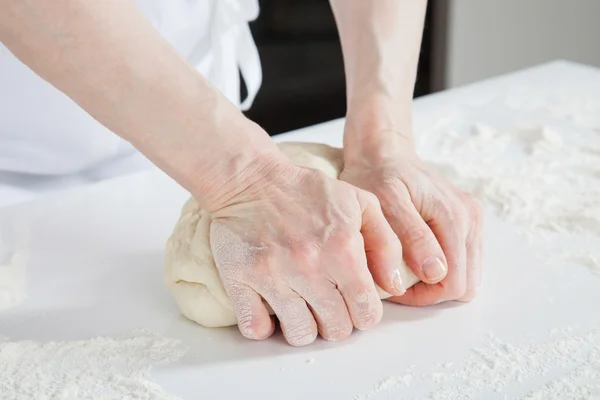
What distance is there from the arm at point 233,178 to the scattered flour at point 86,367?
114 mm

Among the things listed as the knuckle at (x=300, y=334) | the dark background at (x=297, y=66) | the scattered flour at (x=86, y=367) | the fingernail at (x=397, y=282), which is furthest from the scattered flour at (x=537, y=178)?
the dark background at (x=297, y=66)

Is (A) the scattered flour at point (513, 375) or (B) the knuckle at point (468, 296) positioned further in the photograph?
(B) the knuckle at point (468, 296)

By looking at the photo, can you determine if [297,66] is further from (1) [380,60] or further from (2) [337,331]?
(2) [337,331]

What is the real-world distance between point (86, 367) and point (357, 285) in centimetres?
31

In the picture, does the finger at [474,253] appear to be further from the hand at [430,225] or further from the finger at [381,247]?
the finger at [381,247]

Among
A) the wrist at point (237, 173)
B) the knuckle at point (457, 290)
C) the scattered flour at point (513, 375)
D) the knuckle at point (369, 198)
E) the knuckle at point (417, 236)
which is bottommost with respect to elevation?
the scattered flour at point (513, 375)

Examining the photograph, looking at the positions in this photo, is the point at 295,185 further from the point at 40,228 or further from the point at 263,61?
the point at 263,61

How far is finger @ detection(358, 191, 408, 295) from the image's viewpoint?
924mm

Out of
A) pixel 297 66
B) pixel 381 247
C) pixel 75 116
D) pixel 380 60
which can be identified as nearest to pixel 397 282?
pixel 381 247

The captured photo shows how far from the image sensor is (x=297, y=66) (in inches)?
113

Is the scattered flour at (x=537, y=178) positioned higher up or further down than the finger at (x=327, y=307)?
further down

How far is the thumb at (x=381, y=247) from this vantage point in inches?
36.4

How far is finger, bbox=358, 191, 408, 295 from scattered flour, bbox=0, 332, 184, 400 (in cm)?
24

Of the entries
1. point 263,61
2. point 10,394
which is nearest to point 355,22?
point 10,394
